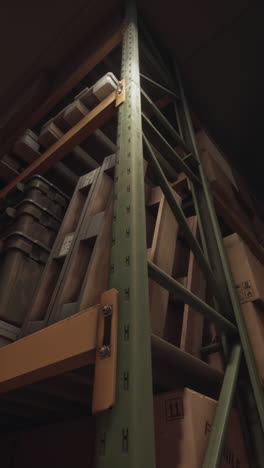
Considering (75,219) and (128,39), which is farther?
(128,39)

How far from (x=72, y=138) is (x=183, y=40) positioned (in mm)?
2168

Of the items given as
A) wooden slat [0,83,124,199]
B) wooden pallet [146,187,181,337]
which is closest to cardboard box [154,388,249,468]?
wooden pallet [146,187,181,337]

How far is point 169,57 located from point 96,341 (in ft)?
12.9

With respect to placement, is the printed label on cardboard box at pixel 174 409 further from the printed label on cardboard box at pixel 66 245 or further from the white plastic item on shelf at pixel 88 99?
the white plastic item on shelf at pixel 88 99

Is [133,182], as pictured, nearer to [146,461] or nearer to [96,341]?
[96,341]

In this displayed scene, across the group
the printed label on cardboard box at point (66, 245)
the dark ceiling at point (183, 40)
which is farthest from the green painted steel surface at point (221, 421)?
the dark ceiling at point (183, 40)

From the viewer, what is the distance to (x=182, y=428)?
3.41 ft

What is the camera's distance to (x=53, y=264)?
1991 mm

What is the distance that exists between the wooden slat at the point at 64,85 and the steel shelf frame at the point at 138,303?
0.62 m

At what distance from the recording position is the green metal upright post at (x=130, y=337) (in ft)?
2.63

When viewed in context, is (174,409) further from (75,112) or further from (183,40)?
(183,40)

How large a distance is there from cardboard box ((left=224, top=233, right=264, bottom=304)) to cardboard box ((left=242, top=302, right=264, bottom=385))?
6cm

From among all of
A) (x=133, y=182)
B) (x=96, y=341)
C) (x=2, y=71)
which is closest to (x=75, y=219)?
(x=133, y=182)

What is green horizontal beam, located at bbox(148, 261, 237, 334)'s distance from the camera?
4.25ft
